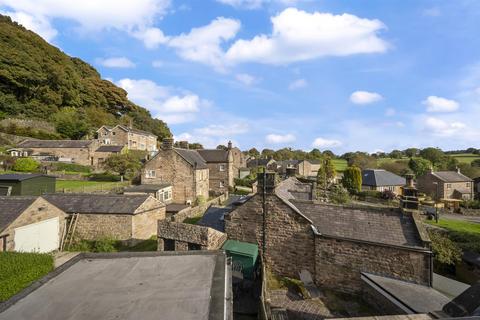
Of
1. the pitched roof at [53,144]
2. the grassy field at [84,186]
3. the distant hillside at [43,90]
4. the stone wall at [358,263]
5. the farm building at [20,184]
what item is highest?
the distant hillside at [43,90]

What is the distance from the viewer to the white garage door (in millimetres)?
15571

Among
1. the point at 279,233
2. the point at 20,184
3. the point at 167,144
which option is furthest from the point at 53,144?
the point at 279,233

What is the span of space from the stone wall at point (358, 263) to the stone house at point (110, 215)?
14.2m

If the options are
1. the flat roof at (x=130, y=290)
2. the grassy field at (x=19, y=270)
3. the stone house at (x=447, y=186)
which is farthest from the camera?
the stone house at (x=447, y=186)

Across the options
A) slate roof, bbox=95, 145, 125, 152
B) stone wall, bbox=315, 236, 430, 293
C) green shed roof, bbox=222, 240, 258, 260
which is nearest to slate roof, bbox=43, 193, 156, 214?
green shed roof, bbox=222, 240, 258, 260

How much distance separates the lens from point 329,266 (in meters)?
12.7

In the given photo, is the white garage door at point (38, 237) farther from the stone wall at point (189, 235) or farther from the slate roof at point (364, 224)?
the slate roof at point (364, 224)

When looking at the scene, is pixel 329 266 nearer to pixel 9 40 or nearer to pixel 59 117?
pixel 59 117

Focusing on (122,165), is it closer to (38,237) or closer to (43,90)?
(38,237)

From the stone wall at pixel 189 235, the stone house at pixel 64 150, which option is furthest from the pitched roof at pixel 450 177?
the stone house at pixel 64 150

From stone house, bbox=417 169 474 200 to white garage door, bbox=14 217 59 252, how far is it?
60.0 m

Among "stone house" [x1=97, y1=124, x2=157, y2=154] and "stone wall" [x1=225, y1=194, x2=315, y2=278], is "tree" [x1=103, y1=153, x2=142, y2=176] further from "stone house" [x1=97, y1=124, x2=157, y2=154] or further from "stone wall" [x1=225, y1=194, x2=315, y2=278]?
"stone wall" [x1=225, y1=194, x2=315, y2=278]

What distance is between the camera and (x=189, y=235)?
46.5 feet

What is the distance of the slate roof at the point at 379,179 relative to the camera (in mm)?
49469
